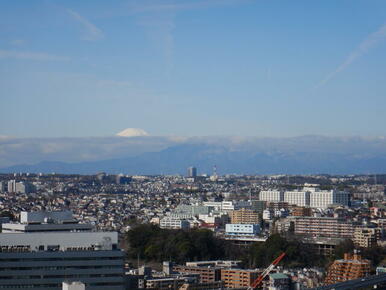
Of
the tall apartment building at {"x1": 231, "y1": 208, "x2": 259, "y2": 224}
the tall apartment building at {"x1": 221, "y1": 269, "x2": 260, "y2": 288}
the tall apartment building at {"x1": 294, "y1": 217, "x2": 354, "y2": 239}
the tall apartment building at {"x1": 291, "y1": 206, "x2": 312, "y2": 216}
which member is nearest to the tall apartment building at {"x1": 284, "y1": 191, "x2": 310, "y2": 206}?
the tall apartment building at {"x1": 291, "y1": 206, "x2": 312, "y2": 216}

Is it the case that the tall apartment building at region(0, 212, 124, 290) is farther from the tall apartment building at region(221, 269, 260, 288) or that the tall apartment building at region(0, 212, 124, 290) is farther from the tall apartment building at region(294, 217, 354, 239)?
the tall apartment building at region(294, 217, 354, 239)

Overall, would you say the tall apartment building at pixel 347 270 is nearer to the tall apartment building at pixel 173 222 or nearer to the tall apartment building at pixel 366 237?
the tall apartment building at pixel 366 237

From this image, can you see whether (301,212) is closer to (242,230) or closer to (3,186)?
(242,230)

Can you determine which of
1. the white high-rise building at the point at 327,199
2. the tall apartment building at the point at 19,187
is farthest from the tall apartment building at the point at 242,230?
the tall apartment building at the point at 19,187

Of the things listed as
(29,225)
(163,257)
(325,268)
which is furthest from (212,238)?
(29,225)

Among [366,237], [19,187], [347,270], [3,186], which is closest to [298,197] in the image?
[366,237]
